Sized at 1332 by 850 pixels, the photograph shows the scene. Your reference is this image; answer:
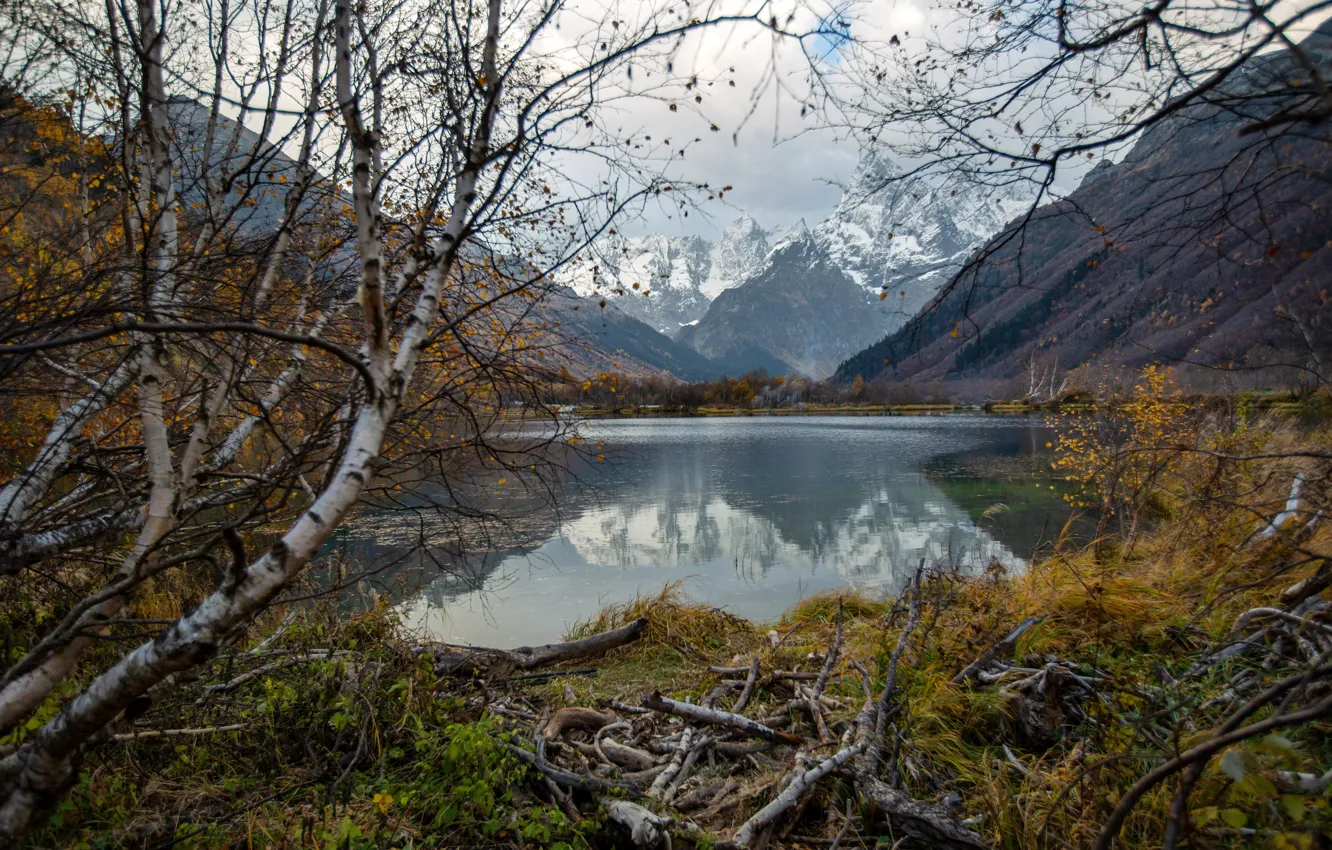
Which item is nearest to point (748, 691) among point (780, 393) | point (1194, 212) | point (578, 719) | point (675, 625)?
point (578, 719)

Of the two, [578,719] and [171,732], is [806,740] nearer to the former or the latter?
[578,719]

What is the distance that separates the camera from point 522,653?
20.7 feet

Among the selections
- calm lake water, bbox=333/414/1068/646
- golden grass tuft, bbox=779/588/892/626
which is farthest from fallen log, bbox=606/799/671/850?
golden grass tuft, bbox=779/588/892/626

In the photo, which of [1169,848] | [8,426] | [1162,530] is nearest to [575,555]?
[8,426]

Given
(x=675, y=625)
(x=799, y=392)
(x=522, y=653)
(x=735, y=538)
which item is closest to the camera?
(x=522, y=653)

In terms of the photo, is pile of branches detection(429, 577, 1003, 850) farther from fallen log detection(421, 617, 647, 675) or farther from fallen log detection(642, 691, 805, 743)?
fallen log detection(421, 617, 647, 675)

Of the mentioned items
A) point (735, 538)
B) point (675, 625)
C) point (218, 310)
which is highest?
point (218, 310)

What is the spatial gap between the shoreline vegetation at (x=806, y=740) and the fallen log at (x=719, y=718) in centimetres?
1

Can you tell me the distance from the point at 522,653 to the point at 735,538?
986 centimetres

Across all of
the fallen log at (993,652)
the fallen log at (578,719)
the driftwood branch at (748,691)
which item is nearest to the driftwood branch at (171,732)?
the fallen log at (578,719)

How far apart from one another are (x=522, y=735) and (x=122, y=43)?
4667mm

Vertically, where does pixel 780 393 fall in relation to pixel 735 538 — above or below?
above

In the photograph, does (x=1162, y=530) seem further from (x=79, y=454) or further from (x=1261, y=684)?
(x=79, y=454)

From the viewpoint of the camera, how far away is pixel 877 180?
3.49 metres
